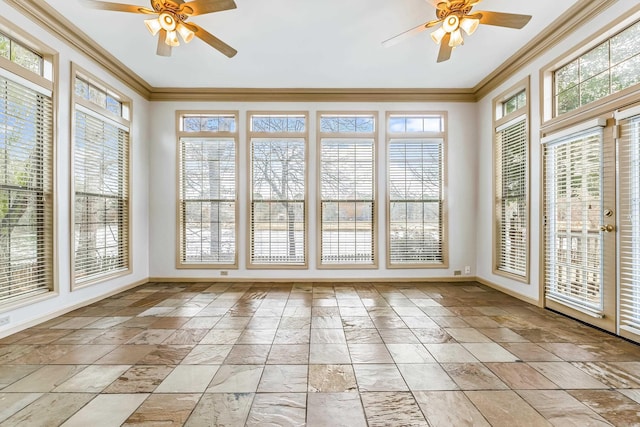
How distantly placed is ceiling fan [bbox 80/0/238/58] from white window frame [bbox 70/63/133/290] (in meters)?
1.54

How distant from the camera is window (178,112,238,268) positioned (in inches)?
216

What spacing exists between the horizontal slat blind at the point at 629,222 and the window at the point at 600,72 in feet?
1.59

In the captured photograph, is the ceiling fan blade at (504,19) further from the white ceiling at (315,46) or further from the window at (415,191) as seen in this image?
the window at (415,191)

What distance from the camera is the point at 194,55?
423 centimetres

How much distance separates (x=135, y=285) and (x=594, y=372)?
5.79 meters

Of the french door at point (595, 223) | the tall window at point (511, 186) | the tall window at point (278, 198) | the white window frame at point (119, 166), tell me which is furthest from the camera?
the tall window at point (278, 198)

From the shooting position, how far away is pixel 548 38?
3.76 m

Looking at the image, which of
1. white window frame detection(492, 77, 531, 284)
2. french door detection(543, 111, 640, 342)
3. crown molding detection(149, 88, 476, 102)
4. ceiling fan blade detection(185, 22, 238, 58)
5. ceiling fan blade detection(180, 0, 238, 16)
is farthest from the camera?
crown molding detection(149, 88, 476, 102)

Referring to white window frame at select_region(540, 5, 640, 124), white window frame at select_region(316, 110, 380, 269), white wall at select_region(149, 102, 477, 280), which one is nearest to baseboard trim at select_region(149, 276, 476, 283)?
white wall at select_region(149, 102, 477, 280)

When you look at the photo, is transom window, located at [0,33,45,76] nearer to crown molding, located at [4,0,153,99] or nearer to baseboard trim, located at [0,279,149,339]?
crown molding, located at [4,0,153,99]

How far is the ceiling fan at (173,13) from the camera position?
2773 millimetres

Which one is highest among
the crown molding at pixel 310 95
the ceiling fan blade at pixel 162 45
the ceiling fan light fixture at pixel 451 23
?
the crown molding at pixel 310 95

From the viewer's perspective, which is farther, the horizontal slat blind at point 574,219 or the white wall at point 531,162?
the white wall at point 531,162

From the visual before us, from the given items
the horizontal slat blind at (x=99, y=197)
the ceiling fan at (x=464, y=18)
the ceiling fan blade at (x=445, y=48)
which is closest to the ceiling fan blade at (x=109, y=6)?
the horizontal slat blind at (x=99, y=197)
